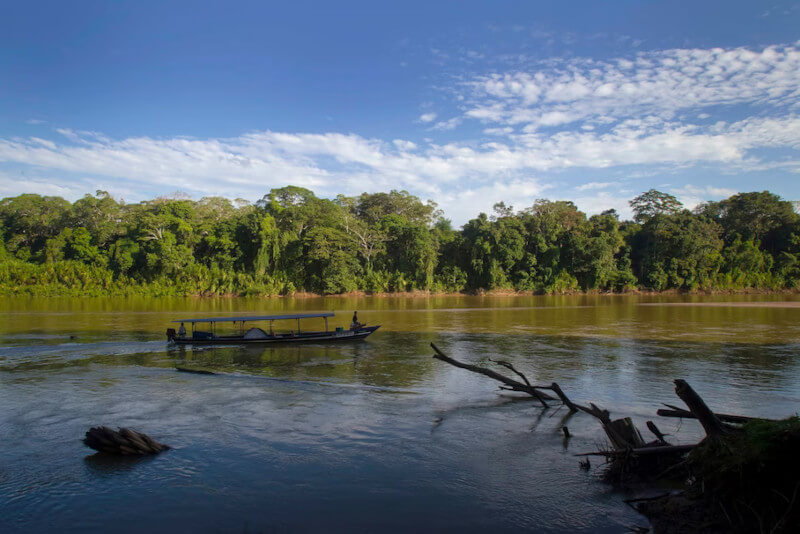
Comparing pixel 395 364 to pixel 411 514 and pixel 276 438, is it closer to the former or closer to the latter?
pixel 276 438

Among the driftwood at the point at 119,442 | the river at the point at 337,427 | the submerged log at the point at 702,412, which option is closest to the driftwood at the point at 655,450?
the river at the point at 337,427

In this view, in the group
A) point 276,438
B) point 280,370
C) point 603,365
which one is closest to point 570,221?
point 603,365

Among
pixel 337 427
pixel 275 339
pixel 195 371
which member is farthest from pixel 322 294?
pixel 337 427

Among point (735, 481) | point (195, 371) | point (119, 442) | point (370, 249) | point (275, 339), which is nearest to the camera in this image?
point (735, 481)

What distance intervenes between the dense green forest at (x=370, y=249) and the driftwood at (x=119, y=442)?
41.8 meters

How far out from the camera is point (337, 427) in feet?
29.2

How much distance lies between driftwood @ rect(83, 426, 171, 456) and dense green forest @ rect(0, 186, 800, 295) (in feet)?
137

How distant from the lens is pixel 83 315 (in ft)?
98.0

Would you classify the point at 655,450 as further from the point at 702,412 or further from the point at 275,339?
the point at 275,339

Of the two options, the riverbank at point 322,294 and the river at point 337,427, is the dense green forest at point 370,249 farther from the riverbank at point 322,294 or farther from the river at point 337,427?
the river at point 337,427

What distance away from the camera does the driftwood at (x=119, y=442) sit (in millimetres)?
7371

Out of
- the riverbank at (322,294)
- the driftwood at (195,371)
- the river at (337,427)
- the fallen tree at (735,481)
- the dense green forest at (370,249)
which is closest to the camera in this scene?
the fallen tree at (735,481)

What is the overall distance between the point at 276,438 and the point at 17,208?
63.0m

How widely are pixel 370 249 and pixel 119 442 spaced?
154ft
